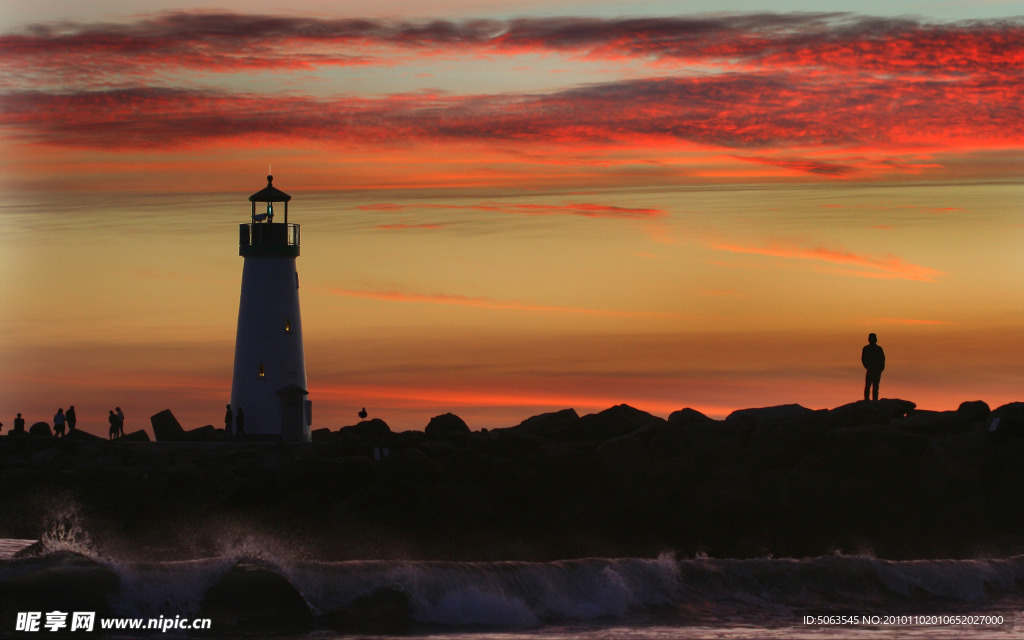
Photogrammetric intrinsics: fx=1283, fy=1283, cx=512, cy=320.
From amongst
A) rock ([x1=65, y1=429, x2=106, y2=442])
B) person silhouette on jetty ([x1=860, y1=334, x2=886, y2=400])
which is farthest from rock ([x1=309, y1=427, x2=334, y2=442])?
person silhouette on jetty ([x1=860, y1=334, x2=886, y2=400])

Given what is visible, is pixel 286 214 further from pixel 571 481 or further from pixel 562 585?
pixel 562 585

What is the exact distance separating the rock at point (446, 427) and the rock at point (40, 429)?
1340cm

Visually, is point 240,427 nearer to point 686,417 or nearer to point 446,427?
point 446,427

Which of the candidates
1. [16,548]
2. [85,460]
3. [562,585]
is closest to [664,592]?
[562,585]

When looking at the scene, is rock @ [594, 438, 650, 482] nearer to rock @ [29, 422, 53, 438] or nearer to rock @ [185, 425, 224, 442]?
rock @ [185, 425, 224, 442]

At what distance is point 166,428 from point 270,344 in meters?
3.73

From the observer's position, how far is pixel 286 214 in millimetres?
35719

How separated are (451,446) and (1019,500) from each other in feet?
32.3

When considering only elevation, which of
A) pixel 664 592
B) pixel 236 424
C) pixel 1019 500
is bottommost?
pixel 664 592

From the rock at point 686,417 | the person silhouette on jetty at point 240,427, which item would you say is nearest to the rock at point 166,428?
the person silhouette on jetty at point 240,427

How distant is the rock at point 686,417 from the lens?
2398cm

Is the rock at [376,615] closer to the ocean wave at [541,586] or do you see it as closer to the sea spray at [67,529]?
the ocean wave at [541,586]

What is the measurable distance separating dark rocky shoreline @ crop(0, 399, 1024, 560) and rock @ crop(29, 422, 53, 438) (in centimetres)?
1034

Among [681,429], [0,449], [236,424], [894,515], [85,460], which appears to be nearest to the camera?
[894,515]
